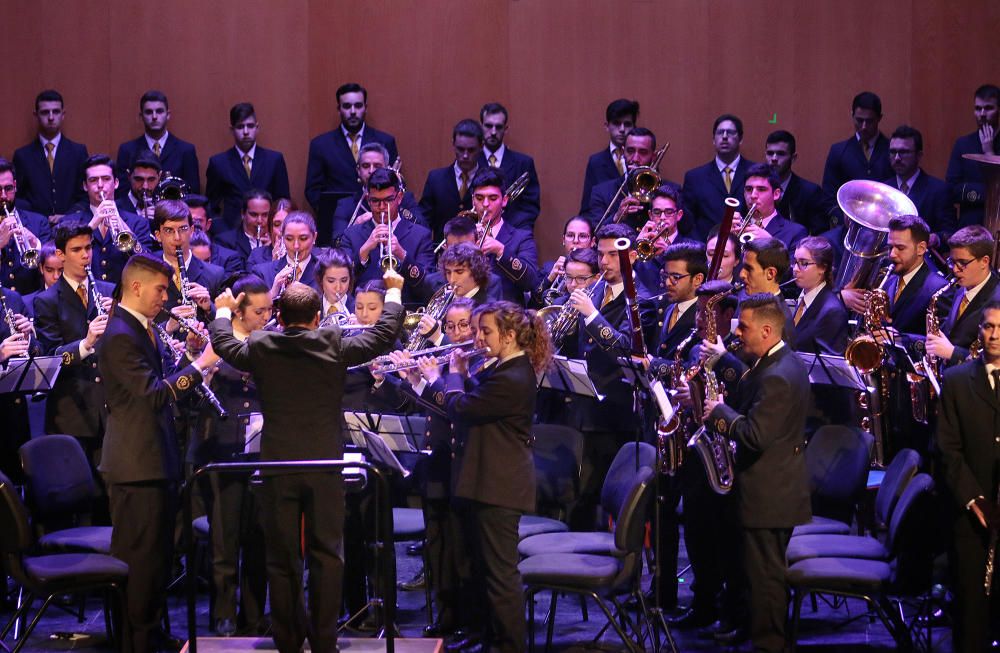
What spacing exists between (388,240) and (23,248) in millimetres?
2304

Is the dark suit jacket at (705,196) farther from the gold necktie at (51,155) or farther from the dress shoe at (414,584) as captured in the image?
the gold necktie at (51,155)

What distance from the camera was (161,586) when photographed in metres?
5.68

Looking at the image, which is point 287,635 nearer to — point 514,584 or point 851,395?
point 514,584

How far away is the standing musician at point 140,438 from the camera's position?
18.2 ft

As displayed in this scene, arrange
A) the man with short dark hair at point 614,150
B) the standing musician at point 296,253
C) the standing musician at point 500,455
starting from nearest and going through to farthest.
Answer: the standing musician at point 500,455
the standing musician at point 296,253
the man with short dark hair at point 614,150

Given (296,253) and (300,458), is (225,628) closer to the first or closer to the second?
(300,458)

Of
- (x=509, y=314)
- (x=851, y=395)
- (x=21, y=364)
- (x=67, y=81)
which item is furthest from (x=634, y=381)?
(x=67, y=81)

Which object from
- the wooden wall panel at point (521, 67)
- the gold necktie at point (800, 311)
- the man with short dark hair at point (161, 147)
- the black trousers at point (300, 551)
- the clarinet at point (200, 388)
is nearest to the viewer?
the black trousers at point (300, 551)

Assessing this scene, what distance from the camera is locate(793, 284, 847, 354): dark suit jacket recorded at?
6.42 meters

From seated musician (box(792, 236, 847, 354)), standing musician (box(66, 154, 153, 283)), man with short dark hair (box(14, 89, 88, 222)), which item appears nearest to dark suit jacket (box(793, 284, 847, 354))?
seated musician (box(792, 236, 847, 354))

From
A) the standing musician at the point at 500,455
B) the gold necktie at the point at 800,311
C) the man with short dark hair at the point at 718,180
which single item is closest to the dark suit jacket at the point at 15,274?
the standing musician at the point at 500,455

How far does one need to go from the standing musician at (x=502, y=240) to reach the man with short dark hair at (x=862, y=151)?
2.38m

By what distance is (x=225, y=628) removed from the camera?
5961 mm

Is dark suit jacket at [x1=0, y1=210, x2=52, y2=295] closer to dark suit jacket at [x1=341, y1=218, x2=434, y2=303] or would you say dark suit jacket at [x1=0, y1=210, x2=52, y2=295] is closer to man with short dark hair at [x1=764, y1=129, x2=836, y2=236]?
dark suit jacket at [x1=341, y1=218, x2=434, y2=303]
